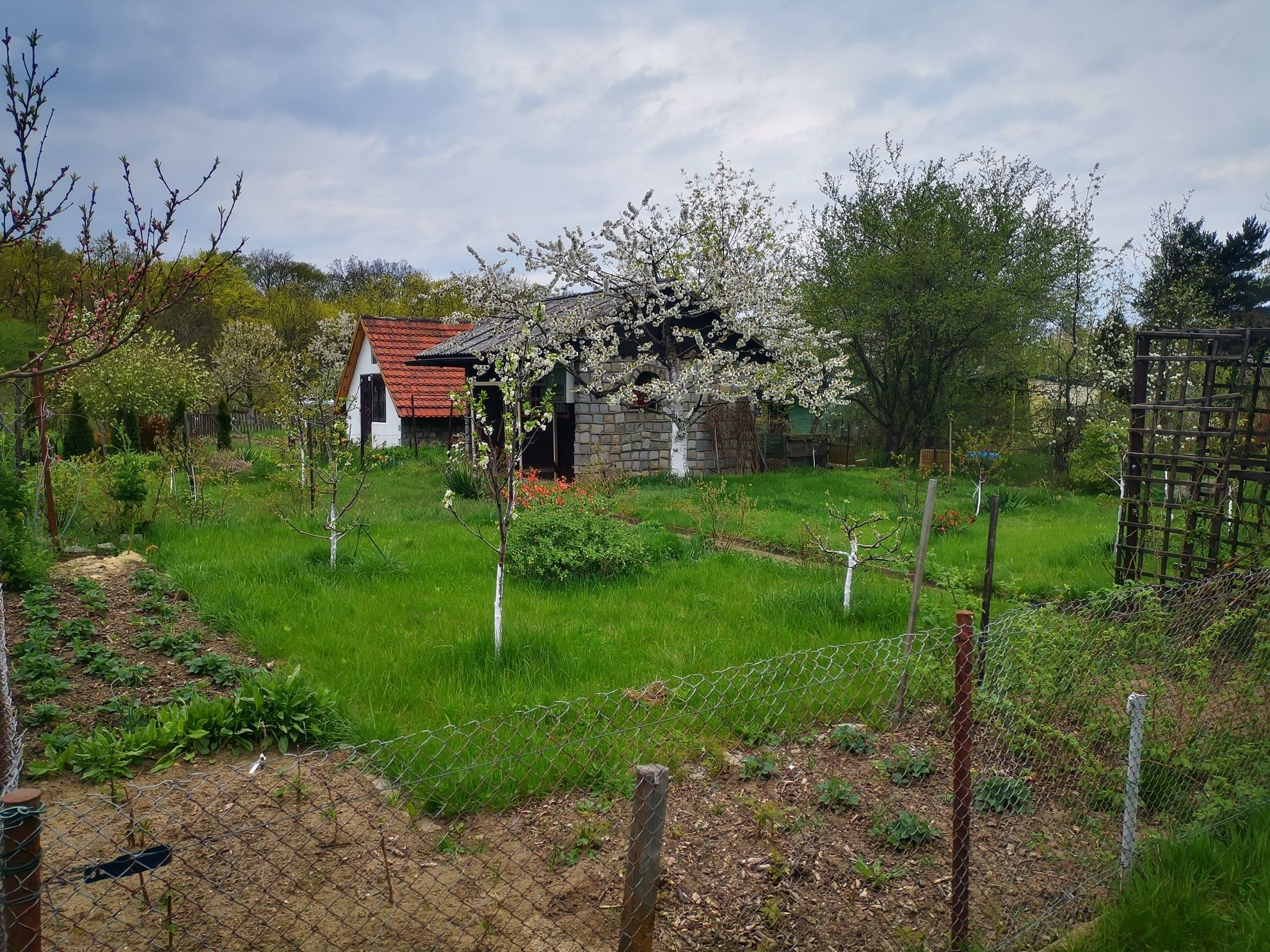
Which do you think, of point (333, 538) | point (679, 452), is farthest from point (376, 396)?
point (333, 538)

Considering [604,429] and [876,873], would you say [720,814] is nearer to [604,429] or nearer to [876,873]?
[876,873]

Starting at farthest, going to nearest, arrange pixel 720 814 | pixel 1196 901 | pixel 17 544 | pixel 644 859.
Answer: pixel 17 544
pixel 720 814
pixel 1196 901
pixel 644 859

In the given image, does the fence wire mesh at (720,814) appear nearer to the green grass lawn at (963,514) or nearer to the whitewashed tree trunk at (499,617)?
the whitewashed tree trunk at (499,617)

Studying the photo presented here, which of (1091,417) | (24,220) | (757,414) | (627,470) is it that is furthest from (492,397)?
(24,220)

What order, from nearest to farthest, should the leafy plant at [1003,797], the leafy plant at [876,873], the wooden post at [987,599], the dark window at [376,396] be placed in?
the leafy plant at [876,873] < the leafy plant at [1003,797] < the wooden post at [987,599] < the dark window at [376,396]

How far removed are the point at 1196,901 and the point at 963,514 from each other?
8863mm

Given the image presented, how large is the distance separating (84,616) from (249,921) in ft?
15.2

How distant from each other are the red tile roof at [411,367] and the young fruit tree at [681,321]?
5865 millimetres

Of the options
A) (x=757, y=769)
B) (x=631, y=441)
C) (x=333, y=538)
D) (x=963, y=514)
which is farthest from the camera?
(x=631, y=441)

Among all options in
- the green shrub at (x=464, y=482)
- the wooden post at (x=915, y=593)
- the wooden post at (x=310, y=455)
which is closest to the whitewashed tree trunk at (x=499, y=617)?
the wooden post at (x=915, y=593)

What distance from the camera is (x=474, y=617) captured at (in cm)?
702

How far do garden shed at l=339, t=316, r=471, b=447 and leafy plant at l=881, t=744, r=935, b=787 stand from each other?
18685 millimetres

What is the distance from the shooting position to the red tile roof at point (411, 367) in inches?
912

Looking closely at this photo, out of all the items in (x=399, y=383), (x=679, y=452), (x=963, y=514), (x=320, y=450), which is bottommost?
(x=963, y=514)
